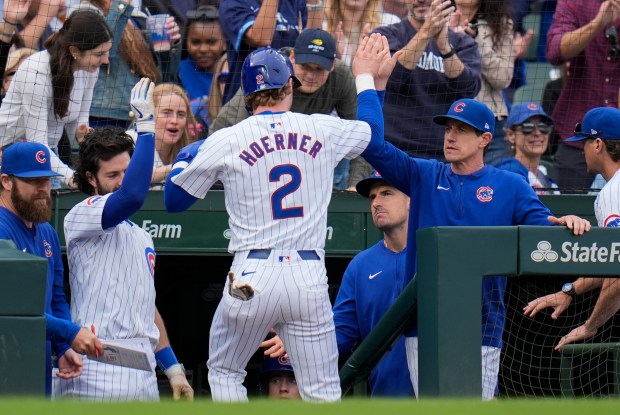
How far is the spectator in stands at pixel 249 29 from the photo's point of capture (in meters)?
8.00

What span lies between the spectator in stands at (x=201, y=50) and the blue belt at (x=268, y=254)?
384cm

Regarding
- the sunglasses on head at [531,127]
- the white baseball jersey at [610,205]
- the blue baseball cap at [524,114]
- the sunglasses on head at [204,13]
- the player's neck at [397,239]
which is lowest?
the player's neck at [397,239]

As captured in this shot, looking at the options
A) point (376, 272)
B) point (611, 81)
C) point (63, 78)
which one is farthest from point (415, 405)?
point (611, 81)

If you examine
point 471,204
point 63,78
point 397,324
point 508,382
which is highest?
point 63,78

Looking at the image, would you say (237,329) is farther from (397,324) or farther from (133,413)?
(133,413)

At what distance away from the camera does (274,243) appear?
193 inches

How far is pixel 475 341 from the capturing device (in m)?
4.61

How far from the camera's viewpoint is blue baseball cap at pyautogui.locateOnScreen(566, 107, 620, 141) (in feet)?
19.4

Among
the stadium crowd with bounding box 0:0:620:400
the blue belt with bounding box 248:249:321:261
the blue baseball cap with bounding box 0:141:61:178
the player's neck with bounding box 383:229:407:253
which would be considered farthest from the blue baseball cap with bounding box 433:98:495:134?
the blue baseball cap with bounding box 0:141:61:178

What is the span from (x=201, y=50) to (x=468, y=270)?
448 centimetres

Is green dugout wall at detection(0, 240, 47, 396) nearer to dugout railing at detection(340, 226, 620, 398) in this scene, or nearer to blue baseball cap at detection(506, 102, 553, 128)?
dugout railing at detection(340, 226, 620, 398)

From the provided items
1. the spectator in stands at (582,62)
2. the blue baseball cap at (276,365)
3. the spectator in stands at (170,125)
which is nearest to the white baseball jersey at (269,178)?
the blue baseball cap at (276,365)

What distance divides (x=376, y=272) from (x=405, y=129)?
2132 millimetres

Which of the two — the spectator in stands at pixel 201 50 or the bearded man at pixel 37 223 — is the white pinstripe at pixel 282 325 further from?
the spectator in stands at pixel 201 50
